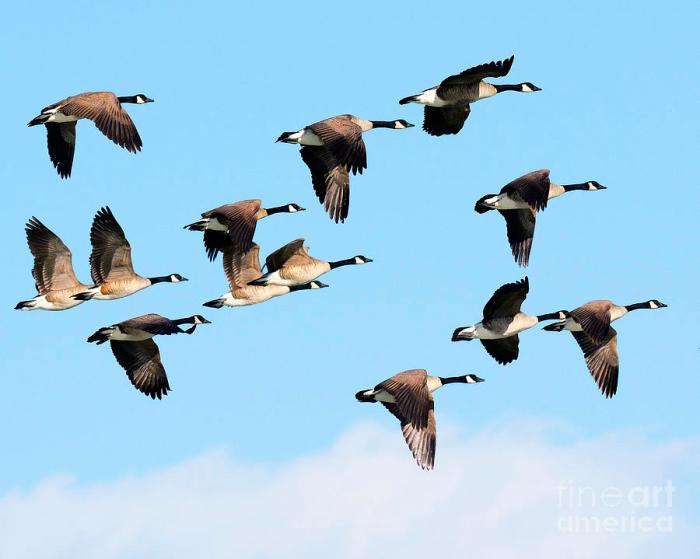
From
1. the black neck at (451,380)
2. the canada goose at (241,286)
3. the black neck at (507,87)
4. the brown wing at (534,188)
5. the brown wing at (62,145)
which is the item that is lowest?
the black neck at (451,380)

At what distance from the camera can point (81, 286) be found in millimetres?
36531

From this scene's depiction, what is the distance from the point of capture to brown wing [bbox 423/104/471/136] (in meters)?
36.4

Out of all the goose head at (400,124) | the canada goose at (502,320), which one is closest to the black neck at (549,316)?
the canada goose at (502,320)

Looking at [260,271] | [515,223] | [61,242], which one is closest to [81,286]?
[61,242]

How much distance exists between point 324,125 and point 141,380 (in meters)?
6.36

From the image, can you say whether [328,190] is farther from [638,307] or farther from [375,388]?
[638,307]

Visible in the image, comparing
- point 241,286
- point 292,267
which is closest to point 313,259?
point 292,267

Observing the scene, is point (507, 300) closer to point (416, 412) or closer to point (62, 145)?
point (416, 412)

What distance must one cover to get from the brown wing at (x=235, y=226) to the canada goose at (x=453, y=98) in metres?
3.48

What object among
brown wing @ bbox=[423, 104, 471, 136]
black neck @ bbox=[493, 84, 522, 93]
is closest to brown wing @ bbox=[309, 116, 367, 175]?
brown wing @ bbox=[423, 104, 471, 136]

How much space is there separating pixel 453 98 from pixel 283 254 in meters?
4.33

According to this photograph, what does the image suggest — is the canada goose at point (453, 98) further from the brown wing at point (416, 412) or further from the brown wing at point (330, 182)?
the brown wing at point (416, 412)

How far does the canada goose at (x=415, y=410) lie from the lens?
32250mm

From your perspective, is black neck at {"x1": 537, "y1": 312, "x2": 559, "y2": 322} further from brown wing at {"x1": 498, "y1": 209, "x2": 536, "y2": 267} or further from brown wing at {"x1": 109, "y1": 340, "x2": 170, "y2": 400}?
brown wing at {"x1": 109, "y1": 340, "x2": 170, "y2": 400}
